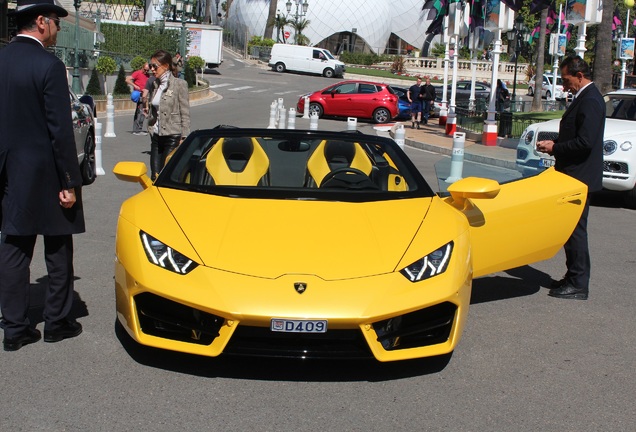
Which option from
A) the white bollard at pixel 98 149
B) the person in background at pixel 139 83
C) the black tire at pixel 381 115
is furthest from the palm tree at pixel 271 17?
the white bollard at pixel 98 149

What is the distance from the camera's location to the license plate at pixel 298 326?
446 centimetres

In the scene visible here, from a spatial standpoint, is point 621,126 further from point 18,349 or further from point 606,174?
point 18,349

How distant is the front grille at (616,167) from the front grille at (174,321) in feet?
30.9

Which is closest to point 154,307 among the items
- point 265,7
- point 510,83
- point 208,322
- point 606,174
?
point 208,322

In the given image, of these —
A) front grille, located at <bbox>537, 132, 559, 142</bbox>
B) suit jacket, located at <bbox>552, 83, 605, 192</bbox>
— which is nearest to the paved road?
suit jacket, located at <bbox>552, 83, 605, 192</bbox>

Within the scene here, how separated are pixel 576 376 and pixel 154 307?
242 centimetres

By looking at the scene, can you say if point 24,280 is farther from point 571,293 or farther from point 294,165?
point 571,293

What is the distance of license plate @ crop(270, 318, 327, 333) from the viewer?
446 centimetres

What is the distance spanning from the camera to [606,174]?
1272 centimetres

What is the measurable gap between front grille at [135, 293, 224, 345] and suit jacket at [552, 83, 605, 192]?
3731 millimetres

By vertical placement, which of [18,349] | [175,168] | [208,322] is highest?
[175,168]

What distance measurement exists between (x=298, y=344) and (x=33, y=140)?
191 centimetres

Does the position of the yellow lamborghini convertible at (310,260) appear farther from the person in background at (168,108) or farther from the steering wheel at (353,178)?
the person in background at (168,108)

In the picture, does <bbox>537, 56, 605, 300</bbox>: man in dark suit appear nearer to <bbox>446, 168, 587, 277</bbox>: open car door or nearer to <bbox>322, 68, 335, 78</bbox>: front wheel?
<bbox>446, 168, 587, 277</bbox>: open car door
